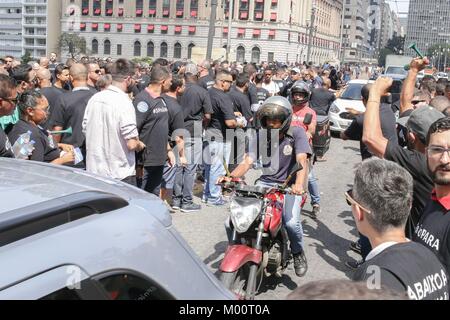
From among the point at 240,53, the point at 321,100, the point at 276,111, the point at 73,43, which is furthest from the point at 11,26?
the point at 276,111

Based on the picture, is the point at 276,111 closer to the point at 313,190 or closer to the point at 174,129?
the point at 174,129

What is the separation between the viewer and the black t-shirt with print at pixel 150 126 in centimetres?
616

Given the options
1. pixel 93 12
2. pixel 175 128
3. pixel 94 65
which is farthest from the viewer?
pixel 93 12

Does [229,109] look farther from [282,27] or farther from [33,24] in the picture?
[33,24]

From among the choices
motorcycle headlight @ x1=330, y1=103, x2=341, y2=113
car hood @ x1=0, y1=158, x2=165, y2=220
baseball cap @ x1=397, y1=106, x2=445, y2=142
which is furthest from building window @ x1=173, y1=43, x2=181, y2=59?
car hood @ x1=0, y1=158, x2=165, y2=220

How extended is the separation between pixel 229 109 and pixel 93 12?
3804 inches

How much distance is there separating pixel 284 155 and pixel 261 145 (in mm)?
233

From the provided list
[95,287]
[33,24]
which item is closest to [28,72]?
[95,287]

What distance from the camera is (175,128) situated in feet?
22.0

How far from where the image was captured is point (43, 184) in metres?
1.89

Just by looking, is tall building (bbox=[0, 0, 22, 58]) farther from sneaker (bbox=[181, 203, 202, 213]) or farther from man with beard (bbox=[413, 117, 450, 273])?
man with beard (bbox=[413, 117, 450, 273])

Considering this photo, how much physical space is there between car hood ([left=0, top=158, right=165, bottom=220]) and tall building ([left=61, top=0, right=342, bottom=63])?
81.0m

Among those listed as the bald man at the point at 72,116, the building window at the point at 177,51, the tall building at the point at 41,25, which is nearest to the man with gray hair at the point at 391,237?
the bald man at the point at 72,116

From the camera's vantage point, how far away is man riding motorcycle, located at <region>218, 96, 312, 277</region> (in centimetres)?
459
